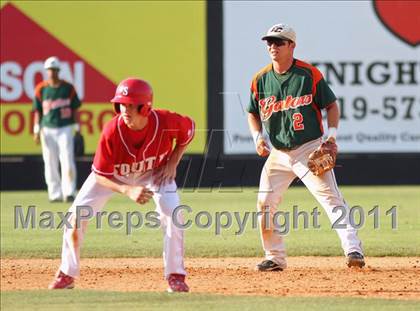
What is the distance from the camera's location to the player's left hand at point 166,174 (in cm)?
775

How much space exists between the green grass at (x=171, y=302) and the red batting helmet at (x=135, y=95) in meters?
1.30

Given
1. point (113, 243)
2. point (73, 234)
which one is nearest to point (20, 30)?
point (113, 243)

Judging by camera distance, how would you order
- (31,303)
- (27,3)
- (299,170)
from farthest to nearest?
(27,3) < (299,170) < (31,303)

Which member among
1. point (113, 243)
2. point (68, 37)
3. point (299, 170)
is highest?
point (68, 37)

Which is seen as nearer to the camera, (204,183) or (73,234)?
(73,234)

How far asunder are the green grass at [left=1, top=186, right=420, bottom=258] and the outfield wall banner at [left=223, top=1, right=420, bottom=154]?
2.50 meters

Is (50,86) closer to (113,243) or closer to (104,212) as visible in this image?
(104,212)

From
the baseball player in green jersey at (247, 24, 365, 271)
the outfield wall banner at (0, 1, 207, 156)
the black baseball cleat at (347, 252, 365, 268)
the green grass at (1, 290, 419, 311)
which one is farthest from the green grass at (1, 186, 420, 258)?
the green grass at (1, 290, 419, 311)

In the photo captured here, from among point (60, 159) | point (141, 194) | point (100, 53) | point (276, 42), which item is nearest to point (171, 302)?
point (141, 194)

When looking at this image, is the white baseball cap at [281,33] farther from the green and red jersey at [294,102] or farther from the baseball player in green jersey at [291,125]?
the green and red jersey at [294,102]

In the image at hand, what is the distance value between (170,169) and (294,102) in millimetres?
1712

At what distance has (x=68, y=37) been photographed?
19562mm

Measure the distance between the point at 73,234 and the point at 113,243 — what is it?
4165 mm

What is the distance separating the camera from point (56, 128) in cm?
1659
